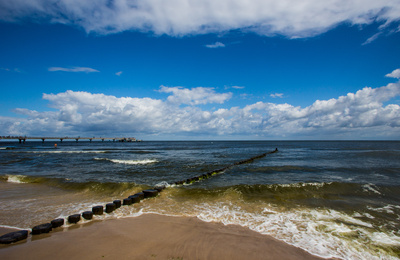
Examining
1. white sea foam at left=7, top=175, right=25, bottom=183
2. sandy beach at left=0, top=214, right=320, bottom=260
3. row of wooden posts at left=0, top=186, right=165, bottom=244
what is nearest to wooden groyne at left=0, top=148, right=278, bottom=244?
row of wooden posts at left=0, top=186, right=165, bottom=244

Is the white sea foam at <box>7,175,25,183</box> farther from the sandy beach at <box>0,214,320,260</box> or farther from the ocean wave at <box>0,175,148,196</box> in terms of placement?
the sandy beach at <box>0,214,320,260</box>

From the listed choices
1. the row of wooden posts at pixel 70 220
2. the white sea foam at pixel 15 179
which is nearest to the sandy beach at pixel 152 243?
the row of wooden posts at pixel 70 220

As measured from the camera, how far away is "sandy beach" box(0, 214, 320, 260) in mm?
4586

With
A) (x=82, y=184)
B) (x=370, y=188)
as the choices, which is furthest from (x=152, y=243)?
(x=370, y=188)

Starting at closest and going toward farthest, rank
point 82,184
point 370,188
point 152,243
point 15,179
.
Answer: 1. point 152,243
2. point 370,188
3. point 82,184
4. point 15,179

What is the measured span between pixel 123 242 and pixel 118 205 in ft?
10.7

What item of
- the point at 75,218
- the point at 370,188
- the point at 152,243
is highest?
the point at 75,218

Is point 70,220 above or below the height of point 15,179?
above

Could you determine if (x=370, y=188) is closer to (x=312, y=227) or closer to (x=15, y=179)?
(x=312, y=227)

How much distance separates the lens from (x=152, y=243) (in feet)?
16.7

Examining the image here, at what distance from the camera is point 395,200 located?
9656mm

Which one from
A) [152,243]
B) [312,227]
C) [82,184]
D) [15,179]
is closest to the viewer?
[152,243]

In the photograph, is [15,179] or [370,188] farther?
[15,179]

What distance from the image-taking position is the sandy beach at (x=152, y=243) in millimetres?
4586
